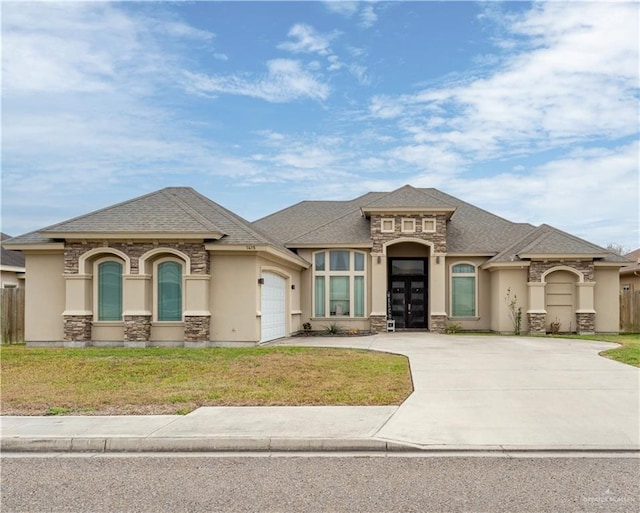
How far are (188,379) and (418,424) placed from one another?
17.5 ft

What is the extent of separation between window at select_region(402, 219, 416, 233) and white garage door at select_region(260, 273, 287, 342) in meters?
5.93

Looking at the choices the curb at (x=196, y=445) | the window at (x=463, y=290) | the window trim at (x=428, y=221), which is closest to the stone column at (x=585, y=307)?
the window at (x=463, y=290)

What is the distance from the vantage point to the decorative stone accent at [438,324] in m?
24.7

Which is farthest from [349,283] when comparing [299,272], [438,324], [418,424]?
[418,424]

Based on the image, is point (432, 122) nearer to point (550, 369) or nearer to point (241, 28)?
point (241, 28)

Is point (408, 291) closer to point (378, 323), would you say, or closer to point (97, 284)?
point (378, 323)

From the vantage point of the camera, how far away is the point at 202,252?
17.9m

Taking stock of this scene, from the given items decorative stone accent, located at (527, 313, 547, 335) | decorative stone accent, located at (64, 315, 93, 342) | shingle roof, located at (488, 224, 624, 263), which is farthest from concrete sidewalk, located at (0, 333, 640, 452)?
shingle roof, located at (488, 224, 624, 263)

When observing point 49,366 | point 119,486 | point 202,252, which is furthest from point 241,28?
point 119,486

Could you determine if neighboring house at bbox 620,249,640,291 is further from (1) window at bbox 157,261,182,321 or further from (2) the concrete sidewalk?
(1) window at bbox 157,261,182,321

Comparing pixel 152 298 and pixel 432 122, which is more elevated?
pixel 432 122

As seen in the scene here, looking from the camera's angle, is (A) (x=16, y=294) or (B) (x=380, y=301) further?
(B) (x=380, y=301)

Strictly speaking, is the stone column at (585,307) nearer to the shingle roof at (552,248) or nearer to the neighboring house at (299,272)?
the neighboring house at (299,272)

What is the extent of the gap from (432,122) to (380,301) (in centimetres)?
794
